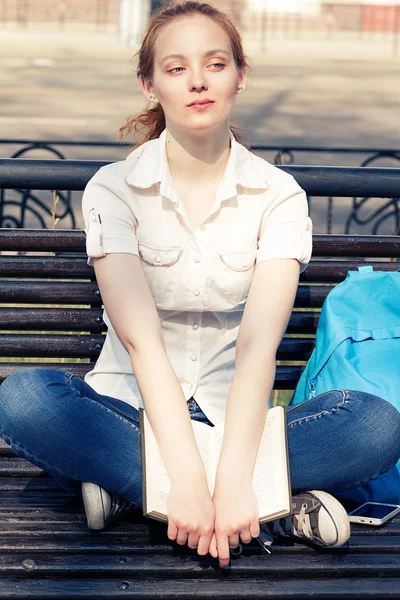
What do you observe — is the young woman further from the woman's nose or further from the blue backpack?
the blue backpack

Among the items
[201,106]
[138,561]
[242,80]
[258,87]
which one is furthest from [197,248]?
[258,87]

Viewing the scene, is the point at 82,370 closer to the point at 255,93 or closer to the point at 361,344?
the point at 361,344

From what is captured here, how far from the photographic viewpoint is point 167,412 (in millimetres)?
2451

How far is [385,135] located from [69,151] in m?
4.71

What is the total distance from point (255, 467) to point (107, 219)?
77 cm

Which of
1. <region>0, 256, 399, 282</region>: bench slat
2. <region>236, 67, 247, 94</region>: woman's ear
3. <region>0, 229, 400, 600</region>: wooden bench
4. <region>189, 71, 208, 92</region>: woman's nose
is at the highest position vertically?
<region>189, 71, 208, 92</region>: woman's nose

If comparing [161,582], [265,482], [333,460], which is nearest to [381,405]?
[333,460]

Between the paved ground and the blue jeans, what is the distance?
7.82 m

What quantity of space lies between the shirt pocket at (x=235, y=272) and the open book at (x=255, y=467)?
1.26ft

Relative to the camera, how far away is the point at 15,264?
313cm

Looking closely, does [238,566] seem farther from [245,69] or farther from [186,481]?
[245,69]

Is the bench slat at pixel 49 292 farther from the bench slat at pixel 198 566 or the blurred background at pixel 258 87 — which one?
the bench slat at pixel 198 566

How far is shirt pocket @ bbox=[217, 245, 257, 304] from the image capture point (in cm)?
278

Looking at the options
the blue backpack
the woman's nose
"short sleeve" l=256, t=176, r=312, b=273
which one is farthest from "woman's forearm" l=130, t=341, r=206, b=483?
the woman's nose
